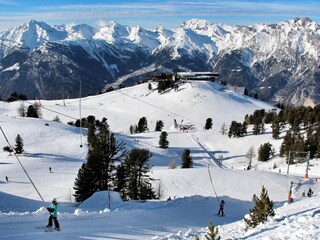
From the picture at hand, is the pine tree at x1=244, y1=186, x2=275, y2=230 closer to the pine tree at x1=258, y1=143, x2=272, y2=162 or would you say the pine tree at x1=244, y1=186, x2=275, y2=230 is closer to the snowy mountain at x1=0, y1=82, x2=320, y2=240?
the snowy mountain at x1=0, y1=82, x2=320, y2=240

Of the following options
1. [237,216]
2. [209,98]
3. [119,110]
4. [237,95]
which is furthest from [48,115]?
[237,216]

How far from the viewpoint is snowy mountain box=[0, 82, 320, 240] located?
21.4m

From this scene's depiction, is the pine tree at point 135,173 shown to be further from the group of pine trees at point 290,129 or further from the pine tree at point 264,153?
the pine tree at point 264,153

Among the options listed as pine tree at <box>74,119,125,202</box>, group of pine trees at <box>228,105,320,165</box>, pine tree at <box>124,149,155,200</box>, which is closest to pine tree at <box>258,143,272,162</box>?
group of pine trees at <box>228,105,320,165</box>

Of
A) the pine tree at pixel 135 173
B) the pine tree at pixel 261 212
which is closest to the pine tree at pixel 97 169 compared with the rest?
the pine tree at pixel 135 173

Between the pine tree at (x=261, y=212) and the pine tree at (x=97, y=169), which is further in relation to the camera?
the pine tree at (x=97, y=169)

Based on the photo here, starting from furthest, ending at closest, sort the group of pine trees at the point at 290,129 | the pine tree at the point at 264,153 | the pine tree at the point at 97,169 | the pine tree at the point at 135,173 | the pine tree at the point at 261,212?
the pine tree at the point at 264,153 → the group of pine trees at the point at 290,129 → the pine tree at the point at 135,173 → the pine tree at the point at 97,169 → the pine tree at the point at 261,212

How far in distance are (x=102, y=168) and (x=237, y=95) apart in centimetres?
16166

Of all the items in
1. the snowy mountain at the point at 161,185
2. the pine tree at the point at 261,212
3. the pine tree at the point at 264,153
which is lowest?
the pine tree at the point at 264,153

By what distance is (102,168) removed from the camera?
43188 mm

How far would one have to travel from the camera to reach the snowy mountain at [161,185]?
842 inches

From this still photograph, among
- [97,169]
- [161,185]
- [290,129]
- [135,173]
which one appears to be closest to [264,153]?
[290,129]

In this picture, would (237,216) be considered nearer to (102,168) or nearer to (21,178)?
(102,168)

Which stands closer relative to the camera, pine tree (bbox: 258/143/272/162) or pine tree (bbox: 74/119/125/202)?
pine tree (bbox: 74/119/125/202)
